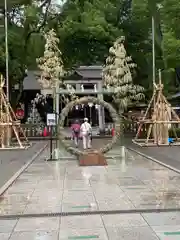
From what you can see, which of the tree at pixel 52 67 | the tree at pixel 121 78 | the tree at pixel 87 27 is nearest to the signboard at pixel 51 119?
the tree at pixel 87 27

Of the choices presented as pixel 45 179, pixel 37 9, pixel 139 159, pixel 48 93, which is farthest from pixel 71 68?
pixel 45 179

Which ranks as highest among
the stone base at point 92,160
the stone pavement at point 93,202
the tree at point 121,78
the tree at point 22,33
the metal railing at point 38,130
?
the tree at point 22,33

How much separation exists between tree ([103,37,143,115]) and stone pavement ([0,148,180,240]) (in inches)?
1015

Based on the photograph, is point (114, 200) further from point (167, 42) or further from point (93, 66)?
point (93, 66)

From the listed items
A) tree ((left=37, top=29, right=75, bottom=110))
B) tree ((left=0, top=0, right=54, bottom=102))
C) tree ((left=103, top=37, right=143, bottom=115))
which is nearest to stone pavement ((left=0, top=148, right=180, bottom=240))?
tree ((left=0, top=0, right=54, bottom=102))

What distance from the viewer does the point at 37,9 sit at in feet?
128

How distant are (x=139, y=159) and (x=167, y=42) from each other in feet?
40.8

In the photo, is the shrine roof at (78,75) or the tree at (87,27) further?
the shrine roof at (78,75)

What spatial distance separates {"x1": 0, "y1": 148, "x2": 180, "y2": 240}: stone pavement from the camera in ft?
25.4

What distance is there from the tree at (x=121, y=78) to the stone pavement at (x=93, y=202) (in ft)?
84.6

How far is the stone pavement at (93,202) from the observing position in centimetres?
773

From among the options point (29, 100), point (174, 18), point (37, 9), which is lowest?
point (29, 100)

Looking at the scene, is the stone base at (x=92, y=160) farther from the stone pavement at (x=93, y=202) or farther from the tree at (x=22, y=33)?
the tree at (x=22, y=33)

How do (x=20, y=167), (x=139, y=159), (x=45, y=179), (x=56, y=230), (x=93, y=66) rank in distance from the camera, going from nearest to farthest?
(x=56, y=230) < (x=45, y=179) < (x=20, y=167) < (x=139, y=159) < (x=93, y=66)
